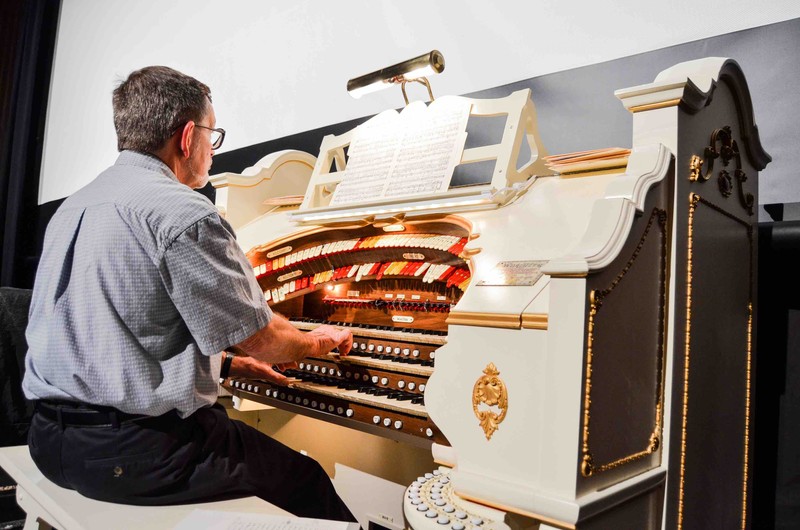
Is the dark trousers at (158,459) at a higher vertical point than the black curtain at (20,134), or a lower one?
lower

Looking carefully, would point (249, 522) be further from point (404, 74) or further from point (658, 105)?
point (404, 74)

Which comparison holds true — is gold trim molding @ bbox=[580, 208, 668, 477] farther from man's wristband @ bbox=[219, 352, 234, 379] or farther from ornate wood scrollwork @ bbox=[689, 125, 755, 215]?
man's wristband @ bbox=[219, 352, 234, 379]

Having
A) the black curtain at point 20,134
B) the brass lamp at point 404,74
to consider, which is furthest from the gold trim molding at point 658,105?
the black curtain at point 20,134

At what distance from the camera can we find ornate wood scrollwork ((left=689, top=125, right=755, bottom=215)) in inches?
64.6

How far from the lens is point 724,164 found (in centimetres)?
183

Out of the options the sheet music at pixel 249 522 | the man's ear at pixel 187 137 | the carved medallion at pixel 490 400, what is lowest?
the sheet music at pixel 249 522

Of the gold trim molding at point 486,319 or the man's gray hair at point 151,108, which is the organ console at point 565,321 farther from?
the man's gray hair at point 151,108

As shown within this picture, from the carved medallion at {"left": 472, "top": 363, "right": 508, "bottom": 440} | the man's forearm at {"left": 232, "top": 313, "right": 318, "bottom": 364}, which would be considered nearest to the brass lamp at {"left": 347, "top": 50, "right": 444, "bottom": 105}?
the man's forearm at {"left": 232, "top": 313, "right": 318, "bottom": 364}

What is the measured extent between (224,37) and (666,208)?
4.50m

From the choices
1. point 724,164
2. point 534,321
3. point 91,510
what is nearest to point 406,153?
point 724,164

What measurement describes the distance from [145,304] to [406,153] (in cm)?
121

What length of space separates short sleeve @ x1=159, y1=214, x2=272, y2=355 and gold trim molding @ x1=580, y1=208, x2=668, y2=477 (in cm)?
87

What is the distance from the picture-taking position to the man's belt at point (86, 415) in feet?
5.09

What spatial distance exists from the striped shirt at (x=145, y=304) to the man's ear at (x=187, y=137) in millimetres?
231
